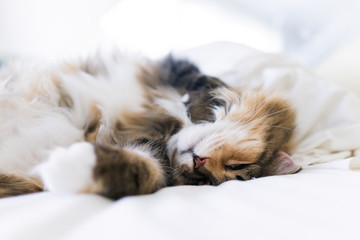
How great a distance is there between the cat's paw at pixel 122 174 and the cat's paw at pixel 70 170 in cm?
2

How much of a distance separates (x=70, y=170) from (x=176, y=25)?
202cm

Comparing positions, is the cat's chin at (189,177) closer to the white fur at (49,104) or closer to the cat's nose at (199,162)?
the cat's nose at (199,162)

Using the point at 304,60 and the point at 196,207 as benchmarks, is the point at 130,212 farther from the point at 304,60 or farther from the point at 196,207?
the point at 304,60

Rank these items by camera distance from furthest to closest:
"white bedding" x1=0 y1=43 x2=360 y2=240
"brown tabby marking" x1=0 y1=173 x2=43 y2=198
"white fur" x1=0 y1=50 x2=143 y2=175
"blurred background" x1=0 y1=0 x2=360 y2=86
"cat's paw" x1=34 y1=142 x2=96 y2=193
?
"blurred background" x1=0 y1=0 x2=360 y2=86
"white fur" x1=0 y1=50 x2=143 y2=175
"brown tabby marking" x1=0 y1=173 x2=43 y2=198
"cat's paw" x1=34 y1=142 x2=96 y2=193
"white bedding" x1=0 y1=43 x2=360 y2=240

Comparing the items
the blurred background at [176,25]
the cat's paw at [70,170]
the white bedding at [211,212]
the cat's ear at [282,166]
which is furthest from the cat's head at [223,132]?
the blurred background at [176,25]

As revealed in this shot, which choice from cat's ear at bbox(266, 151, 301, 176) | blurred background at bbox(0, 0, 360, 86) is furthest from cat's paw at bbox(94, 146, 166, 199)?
blurred background at bbox(0, 0, 360, 86)

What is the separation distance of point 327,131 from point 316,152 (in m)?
0.14

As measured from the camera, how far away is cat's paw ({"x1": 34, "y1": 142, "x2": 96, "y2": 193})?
24.9 inches

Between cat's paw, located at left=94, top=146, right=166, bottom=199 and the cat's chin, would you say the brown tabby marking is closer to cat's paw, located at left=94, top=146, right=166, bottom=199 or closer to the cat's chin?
cat's paw, located at left=94, top=146, right=166, bottom=199

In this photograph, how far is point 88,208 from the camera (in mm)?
595

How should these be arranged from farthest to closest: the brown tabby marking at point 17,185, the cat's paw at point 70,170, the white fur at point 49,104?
1. the white fur at point 49,104
2. the brown tabby marking at point 17,185
3. the cat's paw at point 70,170

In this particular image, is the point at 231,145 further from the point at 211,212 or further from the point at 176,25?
the point at 176,25

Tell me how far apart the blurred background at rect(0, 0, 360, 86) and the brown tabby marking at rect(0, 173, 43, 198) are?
1.57m

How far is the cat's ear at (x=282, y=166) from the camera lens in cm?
99
